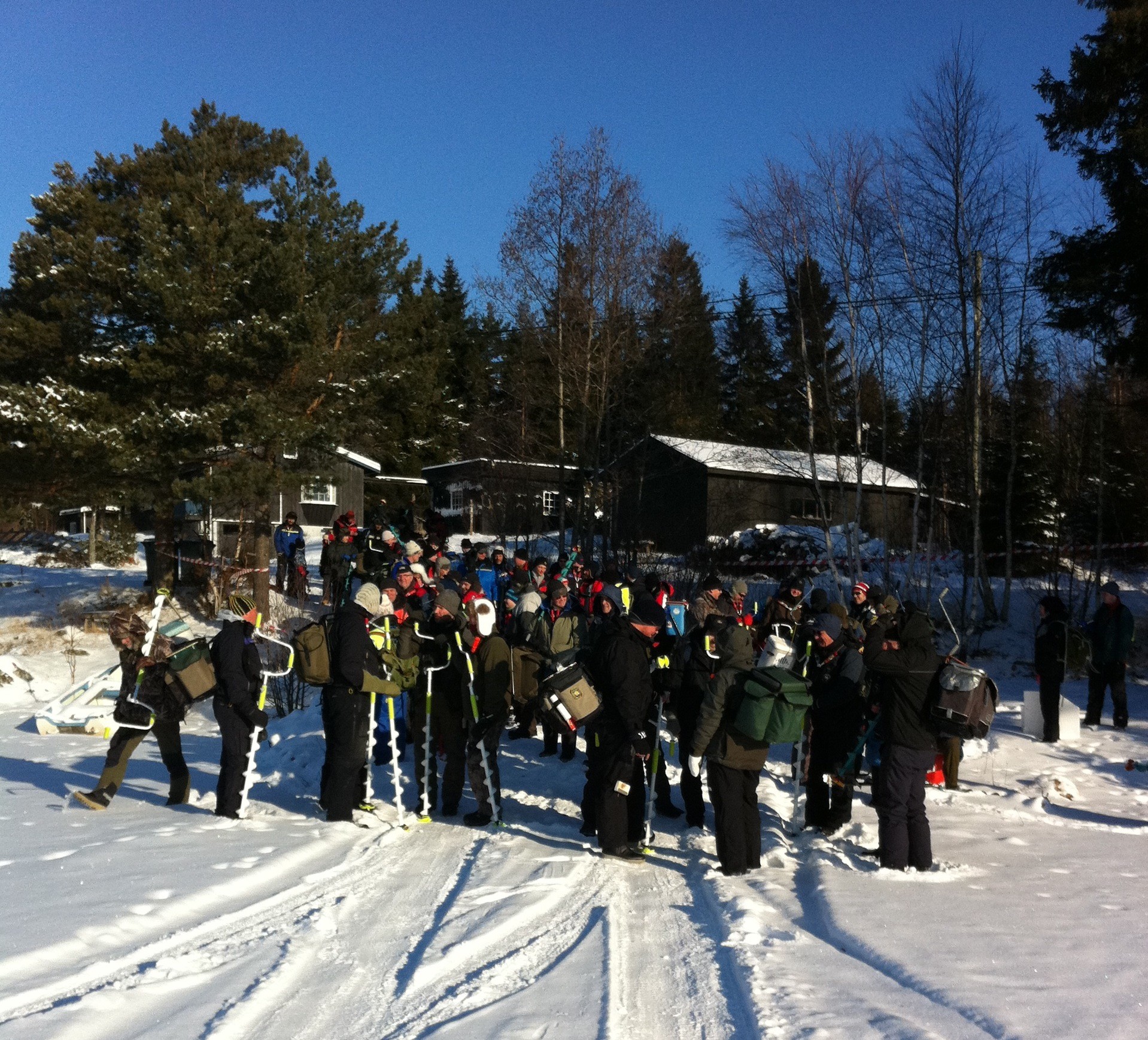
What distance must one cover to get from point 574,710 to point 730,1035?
3.41 metres

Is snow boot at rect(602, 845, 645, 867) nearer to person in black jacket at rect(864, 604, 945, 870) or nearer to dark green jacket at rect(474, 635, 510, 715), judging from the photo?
dark green jacket at rect(474, 635, 510, 715)

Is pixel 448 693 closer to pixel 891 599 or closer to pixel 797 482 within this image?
pixel 891 599

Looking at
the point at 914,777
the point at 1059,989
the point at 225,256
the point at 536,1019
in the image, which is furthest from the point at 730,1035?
the point at 225,256

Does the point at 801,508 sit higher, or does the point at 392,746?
the point at 801,508

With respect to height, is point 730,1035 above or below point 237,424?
below

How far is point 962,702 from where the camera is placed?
6.93 m

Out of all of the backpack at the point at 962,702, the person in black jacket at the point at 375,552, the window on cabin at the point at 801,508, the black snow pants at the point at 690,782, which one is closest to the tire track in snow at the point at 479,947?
the black snow pants at the point at 690,782

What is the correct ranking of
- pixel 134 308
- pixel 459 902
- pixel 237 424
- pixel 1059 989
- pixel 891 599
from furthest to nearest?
pixel 134 308
pixel 237 424
pixel 891 599
pixel 459 902
pixel 1059 989

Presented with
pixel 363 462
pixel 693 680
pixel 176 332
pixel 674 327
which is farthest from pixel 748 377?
pixel 693 680

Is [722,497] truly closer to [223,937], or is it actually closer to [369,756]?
[369,756]

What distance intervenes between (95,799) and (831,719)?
6291mm

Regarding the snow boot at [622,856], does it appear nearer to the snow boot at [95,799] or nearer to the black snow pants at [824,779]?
the black snow pants at [824,779]

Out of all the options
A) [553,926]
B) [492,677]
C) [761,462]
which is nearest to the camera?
[553,926]

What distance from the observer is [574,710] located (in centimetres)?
774
